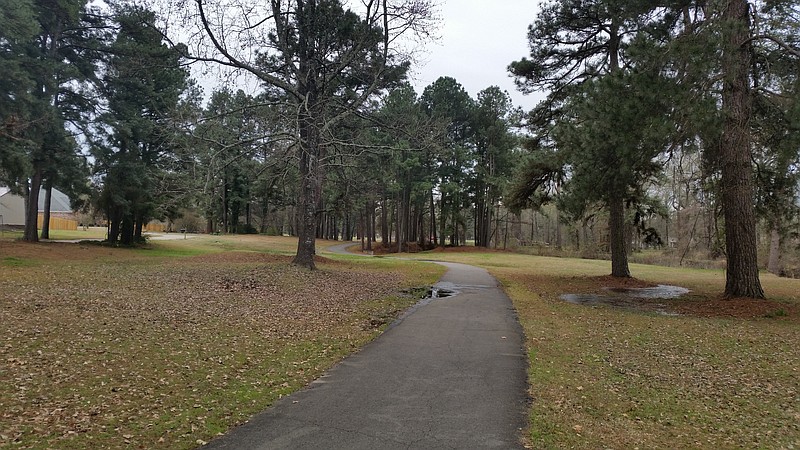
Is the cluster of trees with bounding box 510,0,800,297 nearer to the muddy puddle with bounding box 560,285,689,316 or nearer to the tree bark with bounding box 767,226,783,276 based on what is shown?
the muddy puddle with bounding box 560,285,689,316

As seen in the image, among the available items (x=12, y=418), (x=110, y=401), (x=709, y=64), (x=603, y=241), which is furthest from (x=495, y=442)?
(x=603, y=241)

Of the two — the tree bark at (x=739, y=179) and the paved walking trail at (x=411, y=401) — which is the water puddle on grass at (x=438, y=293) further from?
the tree bark at (x=739, y=179)

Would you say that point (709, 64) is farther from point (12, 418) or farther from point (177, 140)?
point (177, 140)

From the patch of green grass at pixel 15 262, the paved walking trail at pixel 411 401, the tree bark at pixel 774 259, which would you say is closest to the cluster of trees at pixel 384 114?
the patch of green grass at pixel 15 262

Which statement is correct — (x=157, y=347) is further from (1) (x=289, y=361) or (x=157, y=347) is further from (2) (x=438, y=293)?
(2) (x=438, y=293)

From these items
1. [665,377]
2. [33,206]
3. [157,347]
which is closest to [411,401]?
[665,377]

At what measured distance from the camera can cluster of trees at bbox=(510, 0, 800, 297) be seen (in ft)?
34.5

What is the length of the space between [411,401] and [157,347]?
4057mm

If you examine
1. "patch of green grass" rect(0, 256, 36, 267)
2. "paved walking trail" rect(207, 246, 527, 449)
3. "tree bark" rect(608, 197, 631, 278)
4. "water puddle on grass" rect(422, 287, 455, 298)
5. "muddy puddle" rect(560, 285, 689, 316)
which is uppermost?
"tree bark" rect(608, 197, 631, 278)

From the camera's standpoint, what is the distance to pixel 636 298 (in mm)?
14977

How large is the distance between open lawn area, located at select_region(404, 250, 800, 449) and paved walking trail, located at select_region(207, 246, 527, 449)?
37 cm

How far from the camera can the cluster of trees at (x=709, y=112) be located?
34.5ft

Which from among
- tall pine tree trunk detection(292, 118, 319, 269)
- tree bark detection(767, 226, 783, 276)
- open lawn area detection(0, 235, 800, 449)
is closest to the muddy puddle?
open lawn area detection(0, 235, 800, 449)

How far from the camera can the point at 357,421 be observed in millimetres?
4512
